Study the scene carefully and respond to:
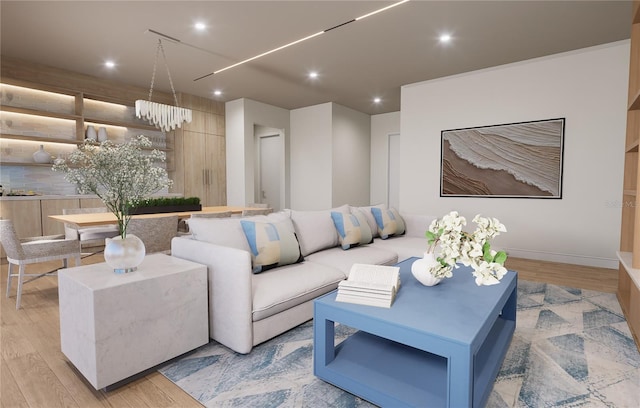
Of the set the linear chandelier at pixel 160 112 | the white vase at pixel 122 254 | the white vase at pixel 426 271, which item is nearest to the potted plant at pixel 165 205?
the linear chandelier at pixel 160 112

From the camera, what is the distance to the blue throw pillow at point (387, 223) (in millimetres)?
3682

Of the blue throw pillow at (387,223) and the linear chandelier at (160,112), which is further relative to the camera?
the linear chandelier at (160,112)

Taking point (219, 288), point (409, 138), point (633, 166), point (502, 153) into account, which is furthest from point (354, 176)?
point (219, 288)

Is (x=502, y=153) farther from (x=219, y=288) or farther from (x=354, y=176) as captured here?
(x=219, y=288)

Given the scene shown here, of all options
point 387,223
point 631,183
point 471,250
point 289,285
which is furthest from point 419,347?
point 631,183

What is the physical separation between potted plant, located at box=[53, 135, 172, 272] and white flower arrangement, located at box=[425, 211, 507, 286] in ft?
5.07

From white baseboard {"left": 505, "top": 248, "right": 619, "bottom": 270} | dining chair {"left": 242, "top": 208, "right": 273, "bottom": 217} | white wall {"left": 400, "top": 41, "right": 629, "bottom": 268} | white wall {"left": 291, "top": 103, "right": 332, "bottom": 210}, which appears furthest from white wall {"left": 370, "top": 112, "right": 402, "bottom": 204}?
dining chair {"left": 242, "top": 208, "right": 273, "bottom": 217}

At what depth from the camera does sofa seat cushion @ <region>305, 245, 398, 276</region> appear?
2.71 meters

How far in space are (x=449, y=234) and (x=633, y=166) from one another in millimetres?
2178

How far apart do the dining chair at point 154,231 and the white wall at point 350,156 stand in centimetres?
395

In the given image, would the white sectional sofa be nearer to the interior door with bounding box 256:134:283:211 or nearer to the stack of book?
the stack of book

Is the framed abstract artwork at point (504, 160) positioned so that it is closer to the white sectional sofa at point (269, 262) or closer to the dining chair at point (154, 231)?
the white sectional sofa at point (269, 262)

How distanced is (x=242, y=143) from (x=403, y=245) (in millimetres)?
4198

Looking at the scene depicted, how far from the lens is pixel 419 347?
1362 millimetres
